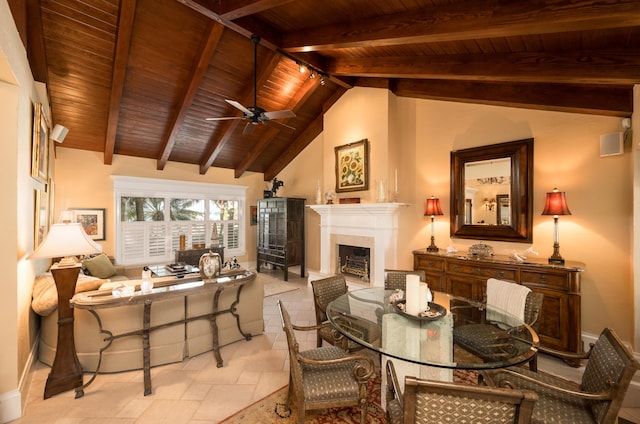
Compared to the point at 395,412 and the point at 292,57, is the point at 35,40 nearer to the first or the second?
the point at 292,57

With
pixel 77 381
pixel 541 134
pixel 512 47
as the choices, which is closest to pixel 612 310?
pixel 541 134

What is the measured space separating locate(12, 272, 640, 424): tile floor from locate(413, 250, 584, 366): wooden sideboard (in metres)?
0.32

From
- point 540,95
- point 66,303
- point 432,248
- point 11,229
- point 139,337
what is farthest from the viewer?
point 432,248

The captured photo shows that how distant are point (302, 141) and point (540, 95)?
4833 millimetres

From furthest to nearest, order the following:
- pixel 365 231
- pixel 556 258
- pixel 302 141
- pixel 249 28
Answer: pixel 302 141 → pixel 365 231 → pixel 249 28 → pixel 556 258

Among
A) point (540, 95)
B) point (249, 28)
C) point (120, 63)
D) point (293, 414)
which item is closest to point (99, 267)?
point (120, 63)

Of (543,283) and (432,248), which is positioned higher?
(432,248)

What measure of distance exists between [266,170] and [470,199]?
5649 millimetres

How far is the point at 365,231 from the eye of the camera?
506cm

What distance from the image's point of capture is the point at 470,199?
4.07 meters

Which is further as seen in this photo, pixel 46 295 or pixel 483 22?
pixel 46 295

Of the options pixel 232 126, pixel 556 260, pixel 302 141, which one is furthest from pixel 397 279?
pixel 302 141

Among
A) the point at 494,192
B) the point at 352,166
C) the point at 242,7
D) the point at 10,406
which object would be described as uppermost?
the point at 242,7

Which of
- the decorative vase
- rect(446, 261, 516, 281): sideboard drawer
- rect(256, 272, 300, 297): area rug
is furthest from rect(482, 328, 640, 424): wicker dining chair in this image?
rect(256, 272, 300, 297): area rug
